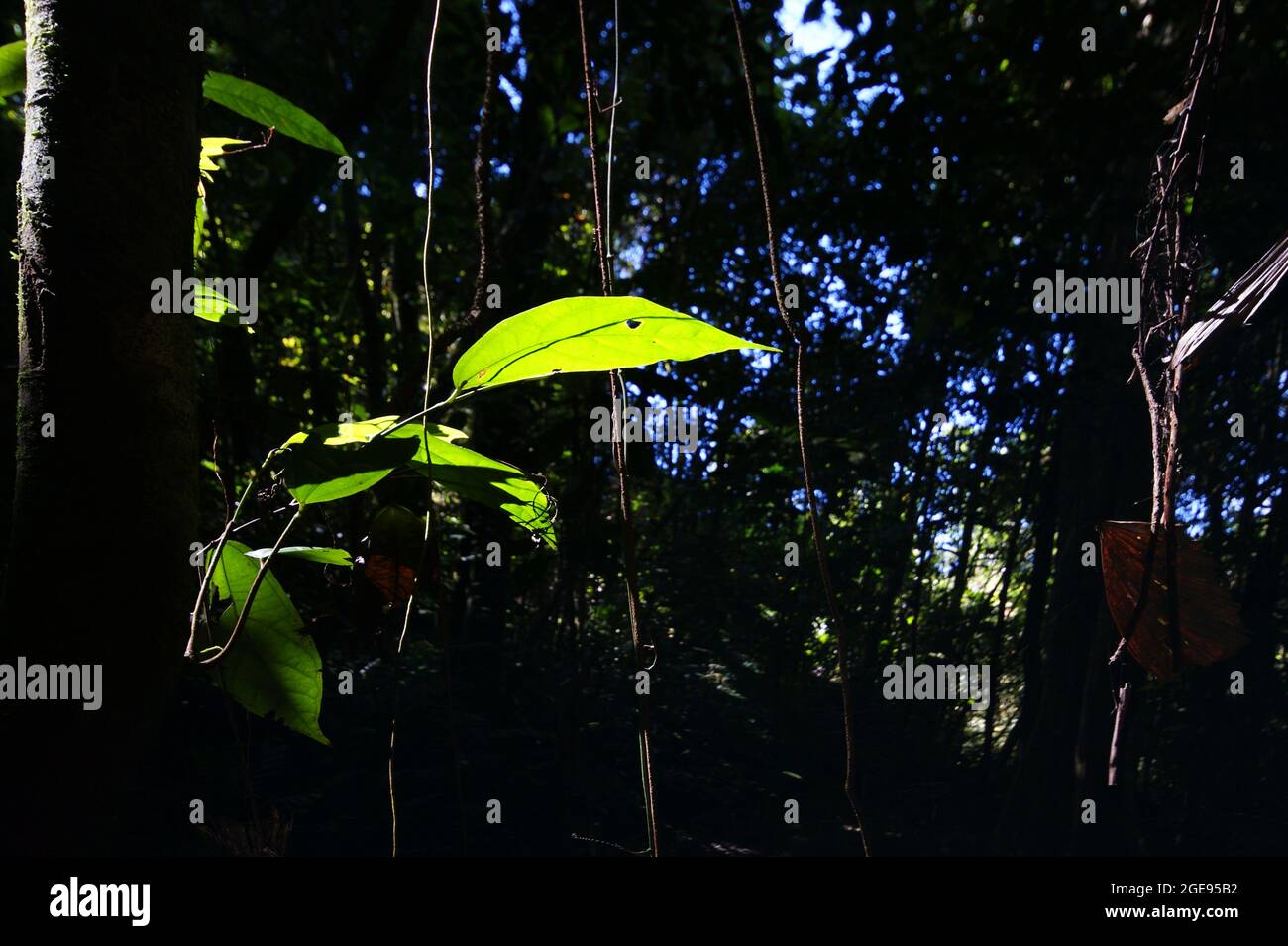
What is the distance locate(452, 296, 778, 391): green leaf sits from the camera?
0.35m

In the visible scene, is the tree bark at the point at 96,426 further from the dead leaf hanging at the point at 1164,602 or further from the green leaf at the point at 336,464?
the dead leaf hanging at the point at 1164,602

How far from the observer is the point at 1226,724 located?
3.06 meters

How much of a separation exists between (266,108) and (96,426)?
27 cm

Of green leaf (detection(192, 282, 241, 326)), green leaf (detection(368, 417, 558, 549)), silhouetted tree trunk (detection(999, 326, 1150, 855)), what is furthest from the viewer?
silhouetted tree trunk (detection(999, 326, 1150, 855))

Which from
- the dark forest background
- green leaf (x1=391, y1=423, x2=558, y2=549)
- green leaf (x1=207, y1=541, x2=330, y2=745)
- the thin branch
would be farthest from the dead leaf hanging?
the dark forest background

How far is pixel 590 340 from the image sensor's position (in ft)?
1.18

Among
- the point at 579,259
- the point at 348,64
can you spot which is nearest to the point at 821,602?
the point at 579,259

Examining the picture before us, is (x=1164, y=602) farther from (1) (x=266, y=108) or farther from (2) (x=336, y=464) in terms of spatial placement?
(1) (x=266, y=108)

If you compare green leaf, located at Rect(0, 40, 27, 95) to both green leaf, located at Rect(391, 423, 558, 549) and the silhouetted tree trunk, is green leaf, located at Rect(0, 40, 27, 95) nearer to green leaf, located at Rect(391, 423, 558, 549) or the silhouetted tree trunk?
green leaf, located at Rect(391, 423, 558, 549)

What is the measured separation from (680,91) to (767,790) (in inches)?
91.5

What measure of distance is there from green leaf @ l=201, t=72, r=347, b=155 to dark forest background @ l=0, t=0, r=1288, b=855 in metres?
1.71

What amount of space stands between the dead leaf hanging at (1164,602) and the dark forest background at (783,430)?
1.87m

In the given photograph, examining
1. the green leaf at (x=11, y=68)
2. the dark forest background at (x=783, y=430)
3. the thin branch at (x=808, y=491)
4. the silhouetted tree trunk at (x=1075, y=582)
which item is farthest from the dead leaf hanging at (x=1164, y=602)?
the silhouetted tree trunk at (x=1075, y=582)
